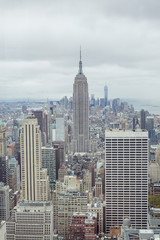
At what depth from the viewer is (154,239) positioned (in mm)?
5652

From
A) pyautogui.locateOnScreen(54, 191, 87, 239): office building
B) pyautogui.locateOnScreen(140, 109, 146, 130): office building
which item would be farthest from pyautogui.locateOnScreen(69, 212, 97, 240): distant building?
pyautogui.locateOnScreen(140, 109, 146, 130): office building

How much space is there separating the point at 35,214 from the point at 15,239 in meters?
0.63

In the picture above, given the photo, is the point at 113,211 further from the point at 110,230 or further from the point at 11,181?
the point at 11,181

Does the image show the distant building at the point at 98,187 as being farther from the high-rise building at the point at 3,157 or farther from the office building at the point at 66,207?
the high-rise building at the point at 3,157

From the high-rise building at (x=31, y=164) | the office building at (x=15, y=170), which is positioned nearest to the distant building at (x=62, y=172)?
the high-rise building at (x=31, y=164)

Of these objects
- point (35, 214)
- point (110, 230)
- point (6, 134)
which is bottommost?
point (110, 230)

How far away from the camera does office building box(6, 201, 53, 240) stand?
7.99m

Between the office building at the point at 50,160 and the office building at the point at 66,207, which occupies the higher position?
the office building at the point at 50,160

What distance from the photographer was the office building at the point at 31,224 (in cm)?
799

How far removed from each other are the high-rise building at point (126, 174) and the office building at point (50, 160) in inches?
111

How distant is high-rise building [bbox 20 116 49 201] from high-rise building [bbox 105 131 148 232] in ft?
6.76

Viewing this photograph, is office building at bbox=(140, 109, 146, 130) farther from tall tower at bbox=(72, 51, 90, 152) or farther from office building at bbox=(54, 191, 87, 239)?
tall tower at bbox=(72, 51, 90, 152)

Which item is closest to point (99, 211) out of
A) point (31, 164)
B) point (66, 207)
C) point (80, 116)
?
point (66, 207)

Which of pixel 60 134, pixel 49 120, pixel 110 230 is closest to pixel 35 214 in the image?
pixel 110 230
